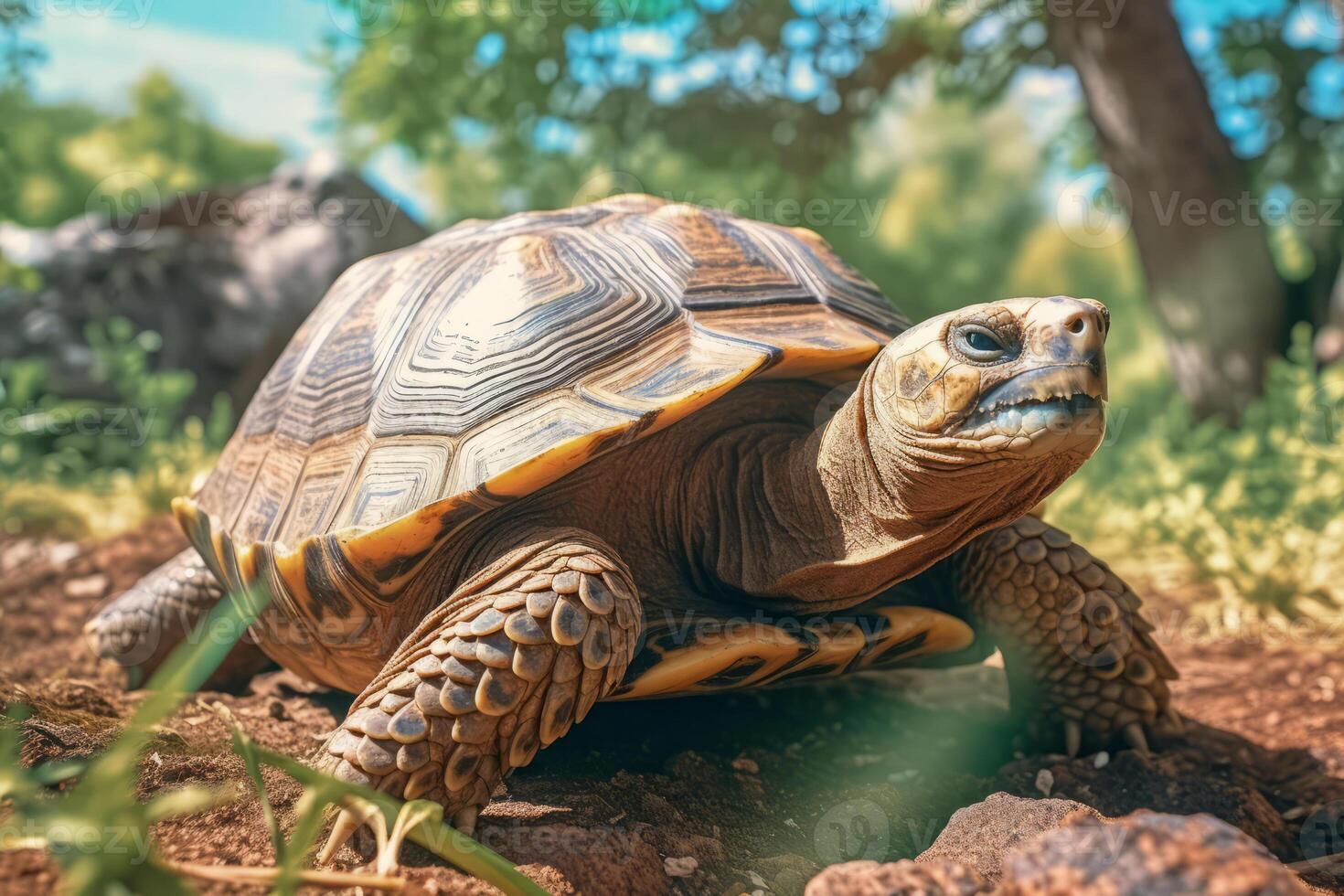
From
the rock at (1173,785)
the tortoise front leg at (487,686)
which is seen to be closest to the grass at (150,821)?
the tortoise front leg at (487,686)

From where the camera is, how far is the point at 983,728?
2.91 metres

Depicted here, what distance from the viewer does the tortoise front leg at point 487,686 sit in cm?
178

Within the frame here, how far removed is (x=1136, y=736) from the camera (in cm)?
266

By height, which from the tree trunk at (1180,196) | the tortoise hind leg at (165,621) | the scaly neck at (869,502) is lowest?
the tortoise hind leg at (165,621)

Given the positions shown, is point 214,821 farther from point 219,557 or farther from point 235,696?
point 235,696

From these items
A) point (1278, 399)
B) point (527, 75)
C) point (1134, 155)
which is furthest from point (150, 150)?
point (1278, 399)

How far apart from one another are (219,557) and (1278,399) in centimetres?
548

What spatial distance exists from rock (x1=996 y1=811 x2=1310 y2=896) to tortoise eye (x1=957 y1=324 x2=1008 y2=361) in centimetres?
91

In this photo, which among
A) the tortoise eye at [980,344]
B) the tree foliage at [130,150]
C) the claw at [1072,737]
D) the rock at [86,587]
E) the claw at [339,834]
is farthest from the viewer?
the tree foliage at [130,150]

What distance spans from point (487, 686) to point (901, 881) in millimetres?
831

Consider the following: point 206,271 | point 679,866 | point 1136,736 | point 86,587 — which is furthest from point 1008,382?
point 206,271

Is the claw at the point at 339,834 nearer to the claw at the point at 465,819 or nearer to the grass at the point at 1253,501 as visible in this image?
the claw at the point at 465,819

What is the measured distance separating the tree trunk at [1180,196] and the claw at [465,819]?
20.3ft

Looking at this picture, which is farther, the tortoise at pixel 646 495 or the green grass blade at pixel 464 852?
the tortoise at pixel 646 495
